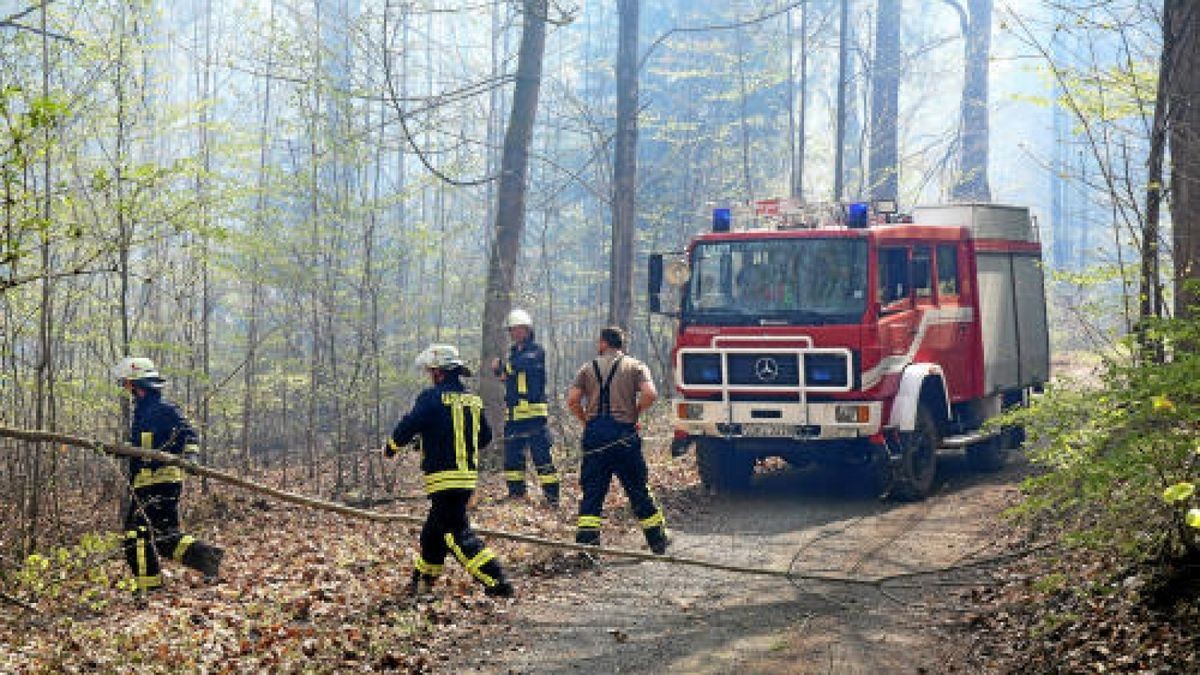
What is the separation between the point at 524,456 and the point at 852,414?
3.42 meters

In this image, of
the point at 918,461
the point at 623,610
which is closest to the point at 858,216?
the point at 918,461

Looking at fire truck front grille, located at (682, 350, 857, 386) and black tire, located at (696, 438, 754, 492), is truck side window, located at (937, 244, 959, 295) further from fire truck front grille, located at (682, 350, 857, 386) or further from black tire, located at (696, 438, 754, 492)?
black tire, located at (696, 438, 754, 492)

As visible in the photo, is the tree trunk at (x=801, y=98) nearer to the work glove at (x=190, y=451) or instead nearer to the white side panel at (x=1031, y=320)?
the white side panel at (x=1031, y=320)

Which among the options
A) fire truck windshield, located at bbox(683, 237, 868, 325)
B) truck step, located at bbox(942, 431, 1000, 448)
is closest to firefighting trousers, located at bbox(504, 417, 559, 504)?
fire truck windshield, located at bbox(683, 237, 868, 325)

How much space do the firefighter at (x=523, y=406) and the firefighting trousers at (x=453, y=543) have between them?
3.98 m

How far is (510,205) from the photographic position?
15.4m

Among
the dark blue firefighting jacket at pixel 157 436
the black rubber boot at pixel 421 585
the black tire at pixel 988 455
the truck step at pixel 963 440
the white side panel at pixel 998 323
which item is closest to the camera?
the black rubber boot at pixel 421 585

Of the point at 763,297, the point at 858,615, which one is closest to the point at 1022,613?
the point at 858,615

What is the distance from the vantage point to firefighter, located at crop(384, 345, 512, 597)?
7.88 m

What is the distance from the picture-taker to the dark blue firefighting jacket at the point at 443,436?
793cm

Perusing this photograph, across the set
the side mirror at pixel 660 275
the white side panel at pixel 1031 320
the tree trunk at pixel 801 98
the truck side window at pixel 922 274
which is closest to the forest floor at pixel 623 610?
the side mirror at pixel 660 275

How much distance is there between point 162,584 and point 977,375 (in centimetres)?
908

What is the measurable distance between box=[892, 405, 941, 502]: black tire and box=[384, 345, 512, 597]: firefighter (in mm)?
5280

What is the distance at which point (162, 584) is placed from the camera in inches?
352
